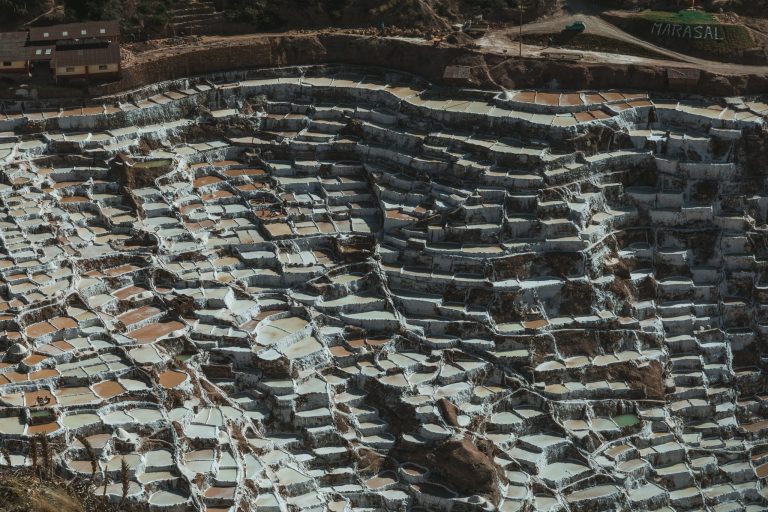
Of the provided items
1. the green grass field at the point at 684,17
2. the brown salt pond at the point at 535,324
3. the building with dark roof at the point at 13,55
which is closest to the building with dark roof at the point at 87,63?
the building with dark roof at the point at 13,55

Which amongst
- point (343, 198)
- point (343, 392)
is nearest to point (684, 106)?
point (343, 198)

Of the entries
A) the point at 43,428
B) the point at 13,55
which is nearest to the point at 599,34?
the point at 13,55

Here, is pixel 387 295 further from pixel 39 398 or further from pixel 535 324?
pixel 39 398

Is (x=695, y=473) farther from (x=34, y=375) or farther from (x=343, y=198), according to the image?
(x=34, y=375)

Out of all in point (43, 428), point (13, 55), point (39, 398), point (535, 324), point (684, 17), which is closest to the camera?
point (43, 428)

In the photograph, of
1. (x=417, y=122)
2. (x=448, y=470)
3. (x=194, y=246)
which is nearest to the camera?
(x=448, y=470)
